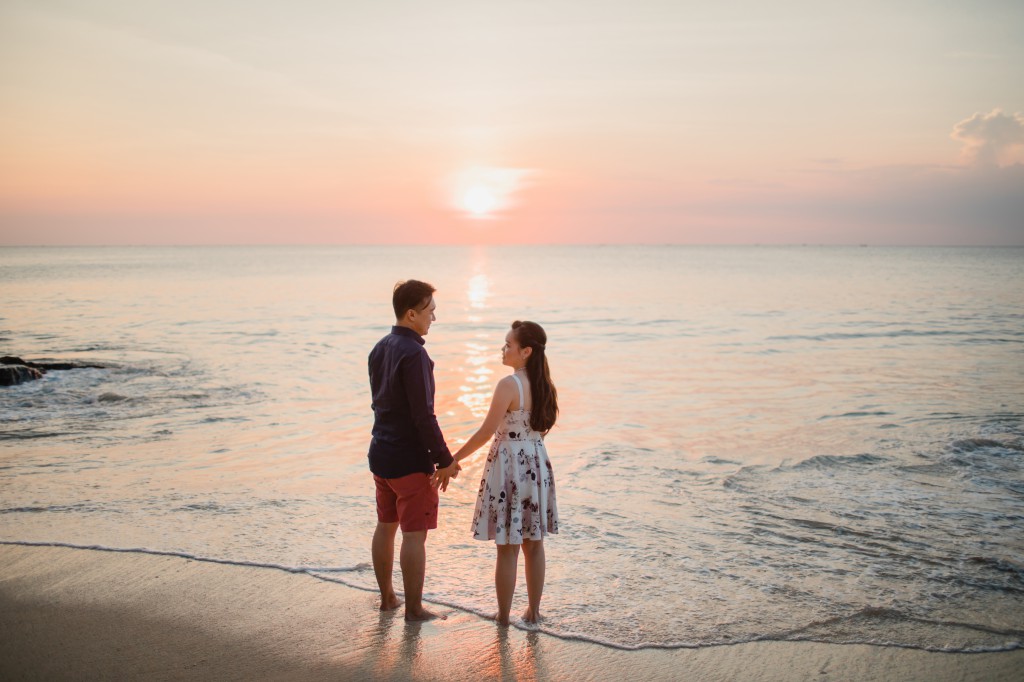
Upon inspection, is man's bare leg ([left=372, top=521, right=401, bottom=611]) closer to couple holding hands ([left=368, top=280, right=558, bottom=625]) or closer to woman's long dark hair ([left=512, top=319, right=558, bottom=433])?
couple holding hands ([left=368, top=280, right=558, bottom=625])

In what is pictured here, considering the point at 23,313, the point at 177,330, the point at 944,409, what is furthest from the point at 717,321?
the point at 23,313

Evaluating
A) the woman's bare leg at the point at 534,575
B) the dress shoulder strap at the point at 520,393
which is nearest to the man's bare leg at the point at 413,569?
the woman's bare leg at the point at 534,575

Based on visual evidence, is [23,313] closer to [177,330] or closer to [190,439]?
[177,330]

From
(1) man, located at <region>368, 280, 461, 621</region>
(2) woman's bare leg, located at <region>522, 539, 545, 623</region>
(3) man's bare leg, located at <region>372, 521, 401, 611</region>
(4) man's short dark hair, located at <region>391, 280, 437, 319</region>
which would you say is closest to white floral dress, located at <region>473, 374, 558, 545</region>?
(2) woman's bare leg, located at <region>522, 539, 545, 623</region>

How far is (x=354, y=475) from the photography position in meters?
8.29

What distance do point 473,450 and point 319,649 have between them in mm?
1404

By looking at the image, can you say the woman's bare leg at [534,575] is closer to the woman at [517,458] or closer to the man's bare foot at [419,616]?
the woman at [517,458]

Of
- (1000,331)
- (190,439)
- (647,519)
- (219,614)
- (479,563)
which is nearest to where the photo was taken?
(219,614)

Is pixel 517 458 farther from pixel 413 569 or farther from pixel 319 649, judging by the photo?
pixel 319 649

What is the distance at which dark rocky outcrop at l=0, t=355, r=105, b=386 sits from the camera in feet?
48.5

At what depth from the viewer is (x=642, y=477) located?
8305mm

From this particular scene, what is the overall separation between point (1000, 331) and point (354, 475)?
2385cm

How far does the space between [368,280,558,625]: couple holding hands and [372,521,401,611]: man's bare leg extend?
0.17 metres

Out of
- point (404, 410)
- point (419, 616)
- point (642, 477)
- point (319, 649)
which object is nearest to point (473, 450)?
point (404, 410)
